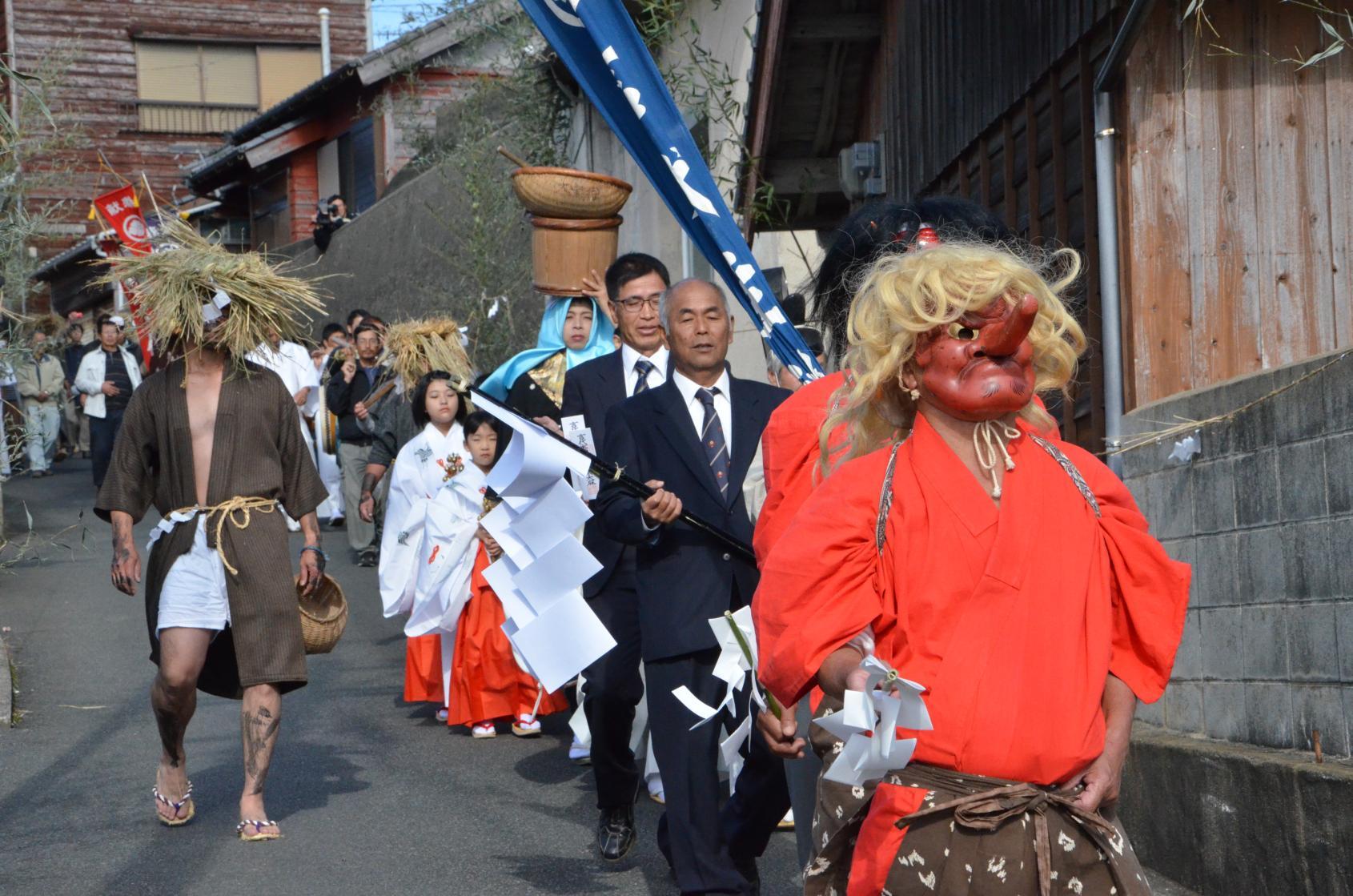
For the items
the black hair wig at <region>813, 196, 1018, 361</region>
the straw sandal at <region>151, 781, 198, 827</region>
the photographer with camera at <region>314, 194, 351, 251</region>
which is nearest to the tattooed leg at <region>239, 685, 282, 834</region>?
the straw sandal at <region>151, 781, 198, 827</region>

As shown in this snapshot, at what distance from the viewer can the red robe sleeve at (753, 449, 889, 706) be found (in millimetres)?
2973

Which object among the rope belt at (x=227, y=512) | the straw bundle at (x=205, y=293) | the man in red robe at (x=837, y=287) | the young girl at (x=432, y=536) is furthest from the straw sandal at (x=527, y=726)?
the man in red robe at (x=837, y=287)

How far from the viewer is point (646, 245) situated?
18.0 meters

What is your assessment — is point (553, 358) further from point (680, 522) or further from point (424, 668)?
point (680, 522)

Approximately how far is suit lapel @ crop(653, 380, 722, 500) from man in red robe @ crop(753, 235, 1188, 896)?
243 centimetres

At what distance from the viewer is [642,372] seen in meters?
6.92

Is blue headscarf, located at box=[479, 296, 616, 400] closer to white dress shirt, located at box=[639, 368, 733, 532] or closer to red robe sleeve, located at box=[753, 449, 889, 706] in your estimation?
white dress shirt, located at box=[639, 368, 733, 532]

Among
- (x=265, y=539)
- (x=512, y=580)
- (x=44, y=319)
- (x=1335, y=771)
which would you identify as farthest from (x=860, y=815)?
(x=44, y=319)

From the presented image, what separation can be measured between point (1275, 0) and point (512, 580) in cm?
349

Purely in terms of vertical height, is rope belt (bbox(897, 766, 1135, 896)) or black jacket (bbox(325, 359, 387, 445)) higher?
black jacket (bbox(325, 359, 387, 445))

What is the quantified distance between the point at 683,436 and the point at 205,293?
2447mm

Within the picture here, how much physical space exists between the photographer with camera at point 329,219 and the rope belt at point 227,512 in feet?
68.5

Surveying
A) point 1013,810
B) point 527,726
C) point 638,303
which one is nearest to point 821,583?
point 1013,810

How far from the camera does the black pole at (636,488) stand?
5.40m
